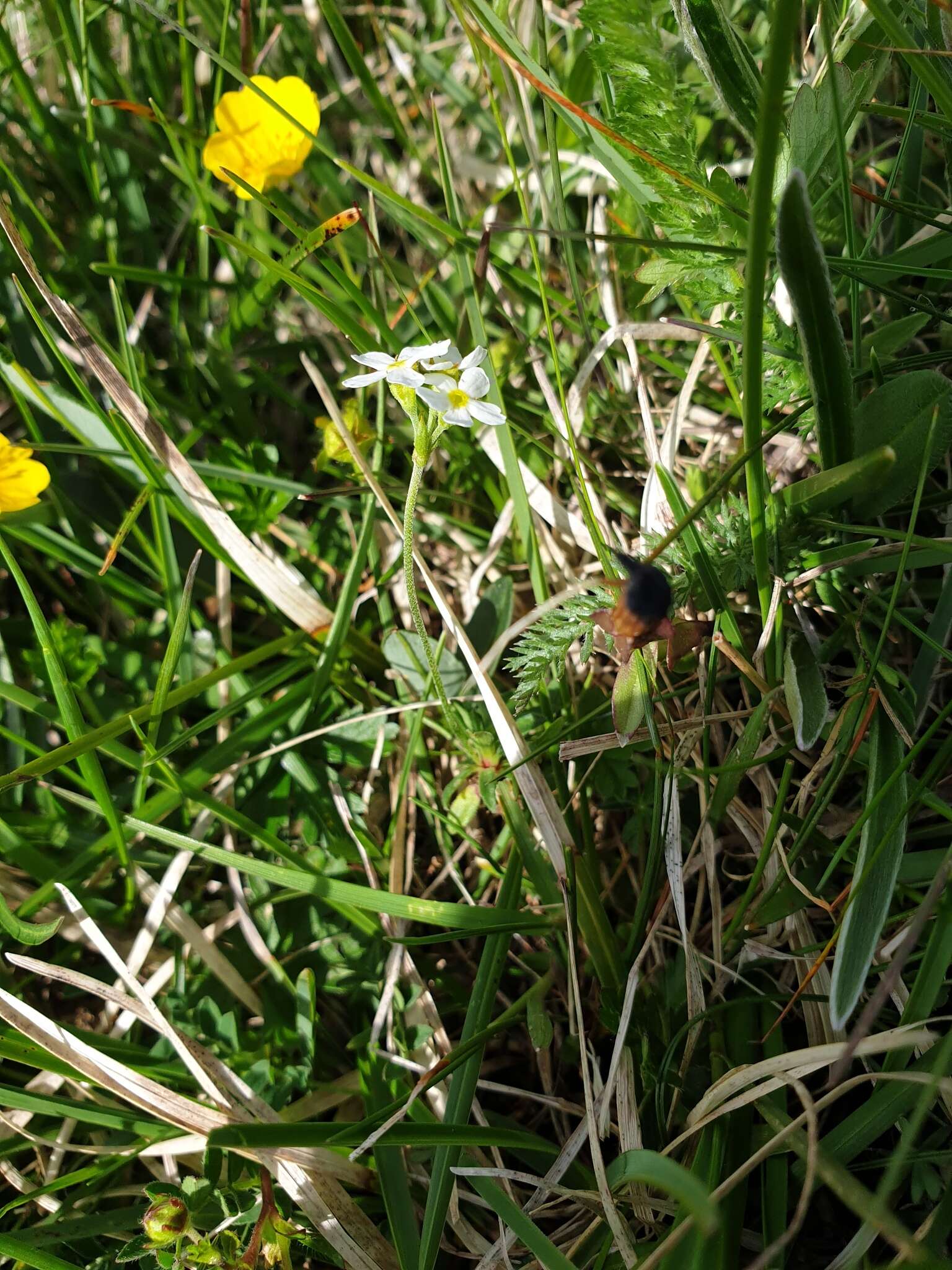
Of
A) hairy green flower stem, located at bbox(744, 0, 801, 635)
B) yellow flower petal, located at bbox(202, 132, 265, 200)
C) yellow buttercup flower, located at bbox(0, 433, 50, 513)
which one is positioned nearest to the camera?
hairy green flower stem, located at bbox(744, 0, 801, 635)

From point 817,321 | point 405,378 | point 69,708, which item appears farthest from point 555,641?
point 69,708

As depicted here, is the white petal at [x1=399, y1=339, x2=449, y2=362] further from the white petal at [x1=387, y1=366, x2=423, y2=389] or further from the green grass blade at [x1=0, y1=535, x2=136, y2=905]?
the green grass blade at [x1=0, y1=535, x2=136, y2=905]

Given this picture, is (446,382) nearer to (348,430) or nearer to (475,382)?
(475,382)

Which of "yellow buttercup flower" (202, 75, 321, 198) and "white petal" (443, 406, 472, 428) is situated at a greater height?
"yellow buttercup flower" (202, 75, 321, 198)

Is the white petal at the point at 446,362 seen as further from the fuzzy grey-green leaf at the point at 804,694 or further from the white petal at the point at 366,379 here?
the fuzzy grey-green leaf at the point at 804,694

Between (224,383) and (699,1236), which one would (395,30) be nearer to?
(224,383)

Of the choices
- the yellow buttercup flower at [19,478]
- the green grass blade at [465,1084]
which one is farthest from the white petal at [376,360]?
the green grass blade at [465,1084]

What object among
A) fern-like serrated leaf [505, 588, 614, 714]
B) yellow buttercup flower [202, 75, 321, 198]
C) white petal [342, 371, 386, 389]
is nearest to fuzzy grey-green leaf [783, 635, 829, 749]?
fern-like serrated leaf [505, 588, 614, 714]
